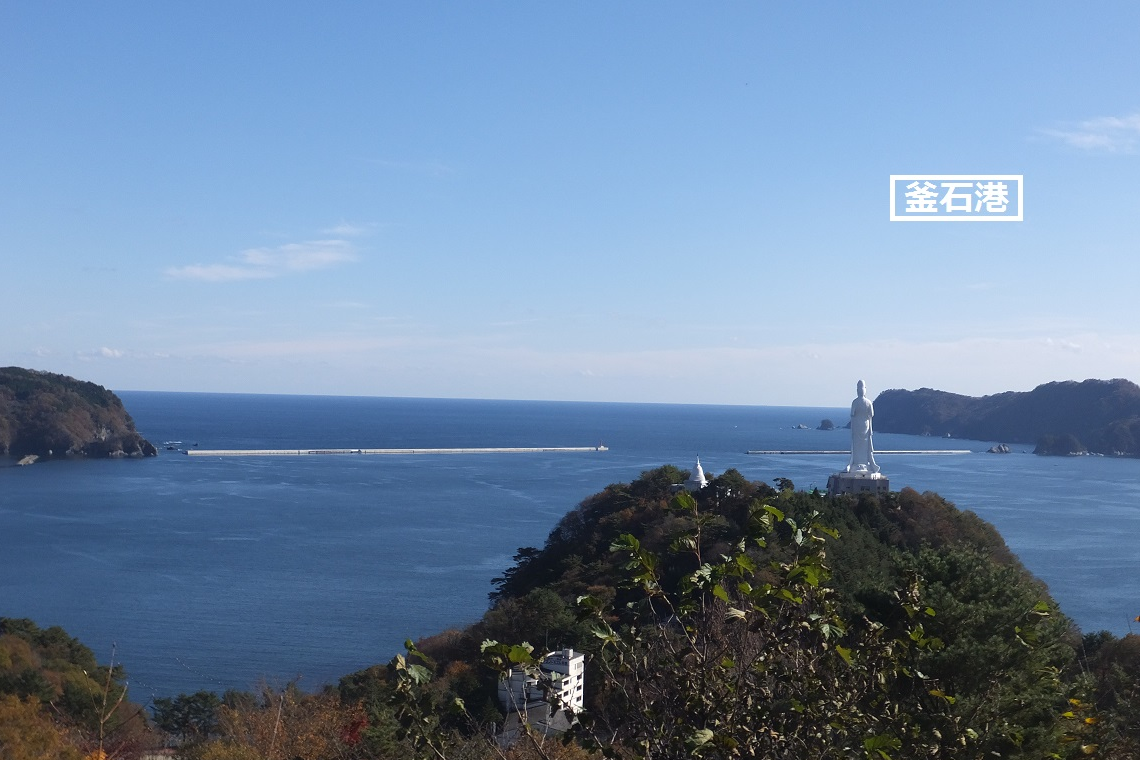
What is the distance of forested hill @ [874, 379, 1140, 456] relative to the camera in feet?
229

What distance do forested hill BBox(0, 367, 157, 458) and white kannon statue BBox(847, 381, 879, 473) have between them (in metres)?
43.6

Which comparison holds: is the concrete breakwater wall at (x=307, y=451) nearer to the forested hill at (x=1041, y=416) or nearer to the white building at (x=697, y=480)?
the white building at (x=697, y=480)

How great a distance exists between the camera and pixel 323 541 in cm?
2683

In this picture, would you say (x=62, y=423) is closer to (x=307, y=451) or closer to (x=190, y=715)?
(x=307, y=451)

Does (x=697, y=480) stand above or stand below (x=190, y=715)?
above

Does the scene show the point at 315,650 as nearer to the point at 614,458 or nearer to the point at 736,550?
the point at 736,550

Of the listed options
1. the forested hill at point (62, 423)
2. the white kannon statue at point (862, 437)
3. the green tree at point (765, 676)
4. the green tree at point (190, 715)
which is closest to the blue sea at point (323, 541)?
the green tree at point (765, 676)

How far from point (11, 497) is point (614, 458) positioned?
31.2 meters

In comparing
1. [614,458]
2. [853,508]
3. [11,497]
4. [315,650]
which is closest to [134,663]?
[315,650]

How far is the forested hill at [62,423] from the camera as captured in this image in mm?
52500

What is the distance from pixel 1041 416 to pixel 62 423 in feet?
235

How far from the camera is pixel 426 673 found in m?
1.80

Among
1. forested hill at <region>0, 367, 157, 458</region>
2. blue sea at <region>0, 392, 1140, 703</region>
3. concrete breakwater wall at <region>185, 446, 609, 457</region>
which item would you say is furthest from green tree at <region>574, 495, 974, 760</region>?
forested hill at <region>0, 367, 157, 458</region>

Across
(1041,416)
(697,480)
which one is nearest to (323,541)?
(697,480)
